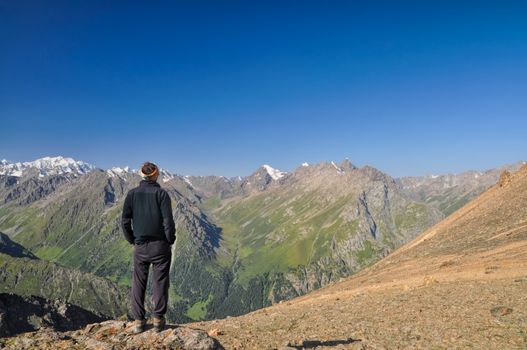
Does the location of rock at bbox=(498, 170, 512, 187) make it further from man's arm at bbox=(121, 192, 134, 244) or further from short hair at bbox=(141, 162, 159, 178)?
man's arm at bbox=(121, 192, 134, 244)

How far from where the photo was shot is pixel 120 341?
43.3ft

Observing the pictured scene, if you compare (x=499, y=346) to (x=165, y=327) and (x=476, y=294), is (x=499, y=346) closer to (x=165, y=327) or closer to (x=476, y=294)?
(x=476, y=294)

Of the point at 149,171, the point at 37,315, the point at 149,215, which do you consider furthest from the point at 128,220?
the point at 37,315

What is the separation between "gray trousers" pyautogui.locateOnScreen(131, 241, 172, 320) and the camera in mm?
13016

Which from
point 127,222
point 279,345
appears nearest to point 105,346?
point 127,222

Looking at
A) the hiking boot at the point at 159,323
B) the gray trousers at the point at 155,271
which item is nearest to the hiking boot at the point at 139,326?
the gray trousers at the point at 155,271

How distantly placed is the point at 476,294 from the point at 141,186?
72.1 feet

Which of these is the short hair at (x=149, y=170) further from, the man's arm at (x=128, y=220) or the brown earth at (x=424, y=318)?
the brown earth at (x=424, y=318)

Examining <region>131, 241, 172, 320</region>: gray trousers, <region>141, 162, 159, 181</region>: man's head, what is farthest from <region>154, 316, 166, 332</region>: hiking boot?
<region>141, 162, 159, 181</region>: man's head

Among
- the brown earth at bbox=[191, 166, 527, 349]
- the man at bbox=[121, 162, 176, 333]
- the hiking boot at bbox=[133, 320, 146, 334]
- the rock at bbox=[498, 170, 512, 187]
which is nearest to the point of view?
the man at bbox=[121, 162, 176, 333]

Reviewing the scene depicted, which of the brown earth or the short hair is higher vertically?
the short hair

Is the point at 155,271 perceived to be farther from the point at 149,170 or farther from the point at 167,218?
the point at 149,170

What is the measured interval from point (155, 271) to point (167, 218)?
5.86 feet

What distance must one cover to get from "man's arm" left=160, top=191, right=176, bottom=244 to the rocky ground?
319 cm
